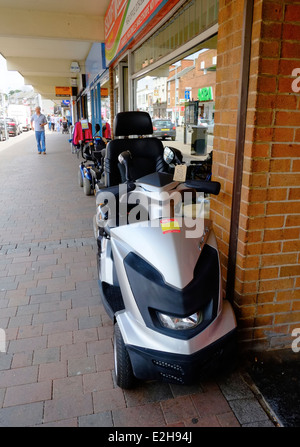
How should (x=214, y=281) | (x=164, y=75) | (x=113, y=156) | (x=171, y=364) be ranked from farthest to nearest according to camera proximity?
(x=164, y=75), (x=113, y=156), (x=214, y=281), (x=171, y=364)

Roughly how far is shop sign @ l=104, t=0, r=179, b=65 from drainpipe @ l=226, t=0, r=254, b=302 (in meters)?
2.23

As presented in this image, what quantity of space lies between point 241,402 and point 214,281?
2.39 ft

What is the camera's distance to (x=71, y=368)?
7.74 ft

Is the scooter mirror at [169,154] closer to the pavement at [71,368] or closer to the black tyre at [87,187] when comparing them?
the pavement at [71,368]

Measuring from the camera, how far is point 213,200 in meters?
2.73

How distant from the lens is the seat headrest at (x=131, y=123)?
3878 millimetres

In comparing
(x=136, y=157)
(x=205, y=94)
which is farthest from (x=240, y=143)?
(x=205, y=94)

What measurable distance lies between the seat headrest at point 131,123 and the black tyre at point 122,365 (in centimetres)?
239

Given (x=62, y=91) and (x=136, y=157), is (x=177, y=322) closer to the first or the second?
(x=136, y=157)

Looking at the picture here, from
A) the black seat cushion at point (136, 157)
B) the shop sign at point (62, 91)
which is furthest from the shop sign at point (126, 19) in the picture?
the shop sign at point (62, 91)

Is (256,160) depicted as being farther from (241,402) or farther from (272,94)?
(241,402)

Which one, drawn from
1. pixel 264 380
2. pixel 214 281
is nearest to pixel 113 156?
pixel 214 281

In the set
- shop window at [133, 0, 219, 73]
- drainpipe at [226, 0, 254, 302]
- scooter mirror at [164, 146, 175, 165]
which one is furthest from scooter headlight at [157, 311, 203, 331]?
shop window at [133, 0, 219, 73]

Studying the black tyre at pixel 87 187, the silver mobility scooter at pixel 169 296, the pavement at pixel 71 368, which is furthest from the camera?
the black tyre at pixel 87 187
